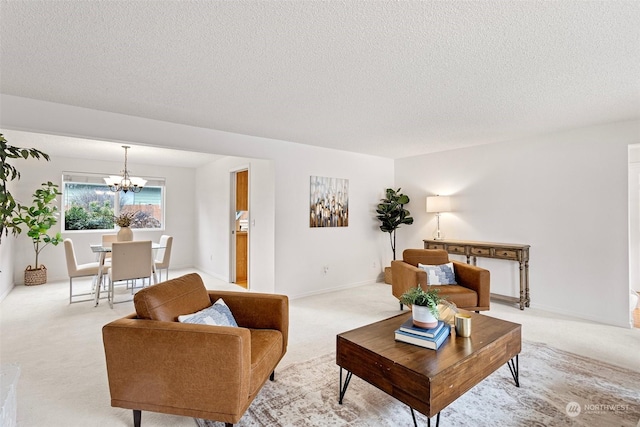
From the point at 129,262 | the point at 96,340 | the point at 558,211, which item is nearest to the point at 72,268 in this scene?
the point at 129,262

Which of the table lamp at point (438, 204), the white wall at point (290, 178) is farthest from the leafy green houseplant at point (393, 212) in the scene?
the table lamp at point (438, 204)

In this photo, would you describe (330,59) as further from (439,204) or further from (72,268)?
(72,268)

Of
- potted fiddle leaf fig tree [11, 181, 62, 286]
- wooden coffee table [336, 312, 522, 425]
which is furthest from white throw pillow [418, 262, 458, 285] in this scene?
potted fiddle leaf fig tree [11, 181, 62, 286]

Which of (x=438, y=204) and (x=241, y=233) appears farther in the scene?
(x=241, y=233)

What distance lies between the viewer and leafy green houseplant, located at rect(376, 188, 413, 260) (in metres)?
5.30

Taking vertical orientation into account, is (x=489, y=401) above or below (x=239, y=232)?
below

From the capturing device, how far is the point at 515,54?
1958mm

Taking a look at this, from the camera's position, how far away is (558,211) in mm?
3816

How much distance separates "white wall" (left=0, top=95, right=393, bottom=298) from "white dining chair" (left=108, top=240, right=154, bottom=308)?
142 cm

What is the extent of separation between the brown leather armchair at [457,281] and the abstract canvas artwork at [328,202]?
4.52 feet

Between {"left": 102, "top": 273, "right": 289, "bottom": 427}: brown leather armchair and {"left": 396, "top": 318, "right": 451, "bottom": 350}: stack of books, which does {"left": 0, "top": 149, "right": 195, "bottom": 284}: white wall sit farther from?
{"left": 396, "top": 318, "right": 451, "bottom": 350}: stack of books

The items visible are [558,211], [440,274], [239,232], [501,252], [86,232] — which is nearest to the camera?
[440,274]

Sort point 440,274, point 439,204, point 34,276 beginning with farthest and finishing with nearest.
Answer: point 34,276 < point 439,204 < point 440,274

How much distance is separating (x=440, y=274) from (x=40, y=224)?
6085 mm
